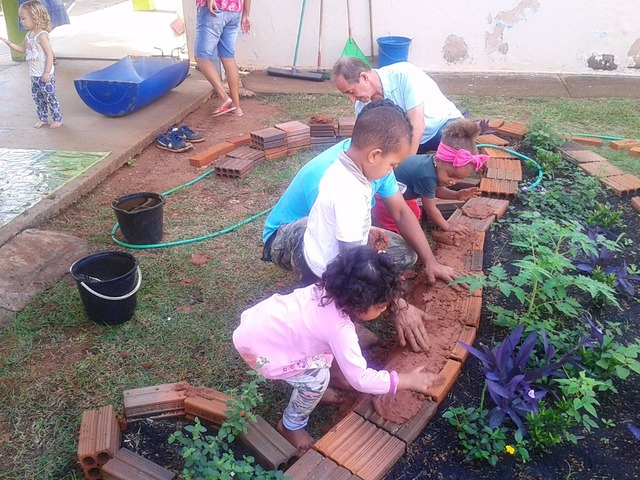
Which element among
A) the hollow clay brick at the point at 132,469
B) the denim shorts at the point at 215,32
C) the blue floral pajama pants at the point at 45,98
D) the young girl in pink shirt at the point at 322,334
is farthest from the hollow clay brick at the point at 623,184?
the blue floral pajama pants at the point at 45,98

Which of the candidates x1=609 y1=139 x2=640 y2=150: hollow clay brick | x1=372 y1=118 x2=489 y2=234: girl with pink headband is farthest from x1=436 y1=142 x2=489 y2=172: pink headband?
x1=609 y1=139 x2=640 y2=150: hollow clay brick

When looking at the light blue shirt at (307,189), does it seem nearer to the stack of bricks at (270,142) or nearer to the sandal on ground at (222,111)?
the stack of bricks at (270,142)

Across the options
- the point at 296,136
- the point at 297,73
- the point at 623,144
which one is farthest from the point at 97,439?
the point at 297,73

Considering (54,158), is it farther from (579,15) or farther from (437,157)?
(579,15)

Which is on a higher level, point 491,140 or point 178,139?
point 491,140

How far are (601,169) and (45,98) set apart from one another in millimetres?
5366

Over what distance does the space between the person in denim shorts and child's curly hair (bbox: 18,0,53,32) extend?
1.52 meters

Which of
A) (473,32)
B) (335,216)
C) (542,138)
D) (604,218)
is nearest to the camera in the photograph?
(335,216)

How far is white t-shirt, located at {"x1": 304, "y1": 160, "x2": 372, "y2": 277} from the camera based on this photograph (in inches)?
99.6

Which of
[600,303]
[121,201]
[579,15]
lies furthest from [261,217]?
[579,15]

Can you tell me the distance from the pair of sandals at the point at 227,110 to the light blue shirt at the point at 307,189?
376cm

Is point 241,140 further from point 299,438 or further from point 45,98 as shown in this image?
point 299,438

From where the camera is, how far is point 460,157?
11.5 ft

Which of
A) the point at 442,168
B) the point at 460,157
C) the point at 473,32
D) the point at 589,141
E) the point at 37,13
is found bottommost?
the point at 589,141
